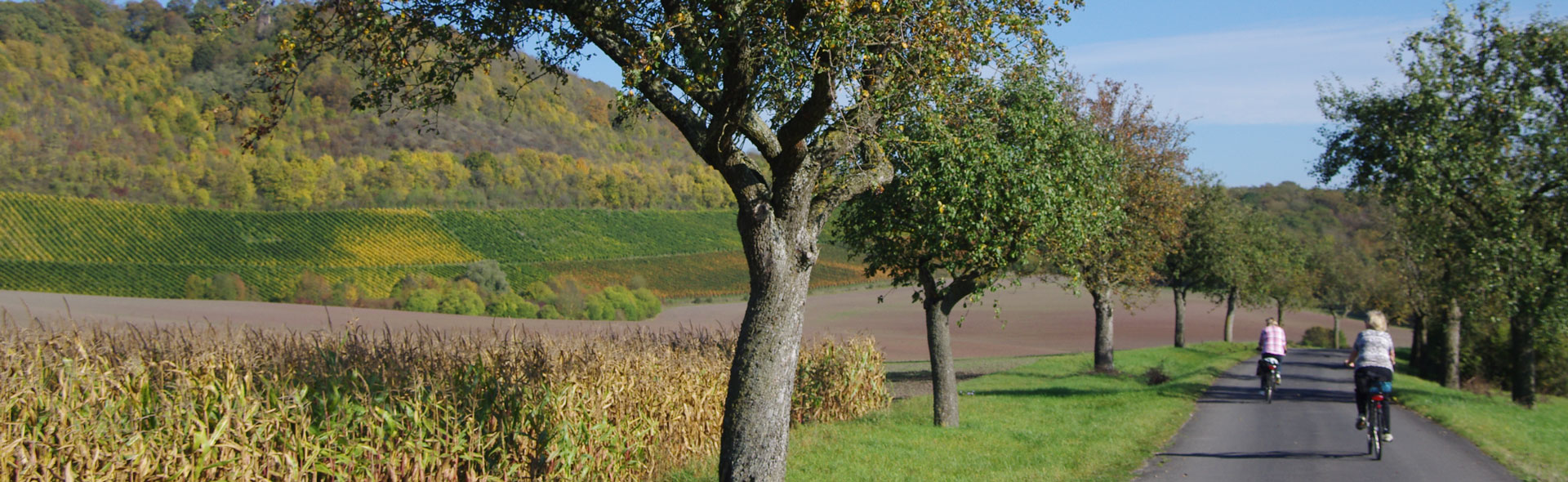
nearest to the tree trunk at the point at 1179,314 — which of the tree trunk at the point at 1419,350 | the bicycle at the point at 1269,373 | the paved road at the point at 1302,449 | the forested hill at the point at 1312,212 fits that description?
the tree trunk at the point at 1419,350

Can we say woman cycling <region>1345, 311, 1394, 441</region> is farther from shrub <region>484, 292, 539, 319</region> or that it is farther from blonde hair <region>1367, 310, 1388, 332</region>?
shrub <region>484, 292, 539, 319</region>

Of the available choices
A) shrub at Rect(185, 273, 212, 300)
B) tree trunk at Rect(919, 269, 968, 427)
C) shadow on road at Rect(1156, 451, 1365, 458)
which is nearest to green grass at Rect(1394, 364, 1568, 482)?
shadow on road at Rect(1156, 451, 1365, 458)

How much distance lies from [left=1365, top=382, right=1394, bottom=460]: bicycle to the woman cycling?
157mm

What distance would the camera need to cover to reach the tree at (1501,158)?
19.2m

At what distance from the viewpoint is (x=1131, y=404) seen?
687 inches

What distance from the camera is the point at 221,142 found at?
8519 cm

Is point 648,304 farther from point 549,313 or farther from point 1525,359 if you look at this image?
point 1525,359

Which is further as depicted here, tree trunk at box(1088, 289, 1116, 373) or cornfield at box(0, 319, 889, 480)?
tree trunk at box(1088, 289, 1116, 373)

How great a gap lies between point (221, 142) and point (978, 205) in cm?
9032

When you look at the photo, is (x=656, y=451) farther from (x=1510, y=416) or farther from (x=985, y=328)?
(x=985, y=328)

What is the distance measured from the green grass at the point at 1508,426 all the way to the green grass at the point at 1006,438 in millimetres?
3781

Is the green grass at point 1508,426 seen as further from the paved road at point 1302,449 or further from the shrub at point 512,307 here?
the shrub at point 512,307

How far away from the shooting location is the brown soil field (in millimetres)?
33938

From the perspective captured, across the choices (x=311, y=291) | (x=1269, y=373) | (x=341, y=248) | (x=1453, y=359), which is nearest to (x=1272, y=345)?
(x=1269, y=373)
